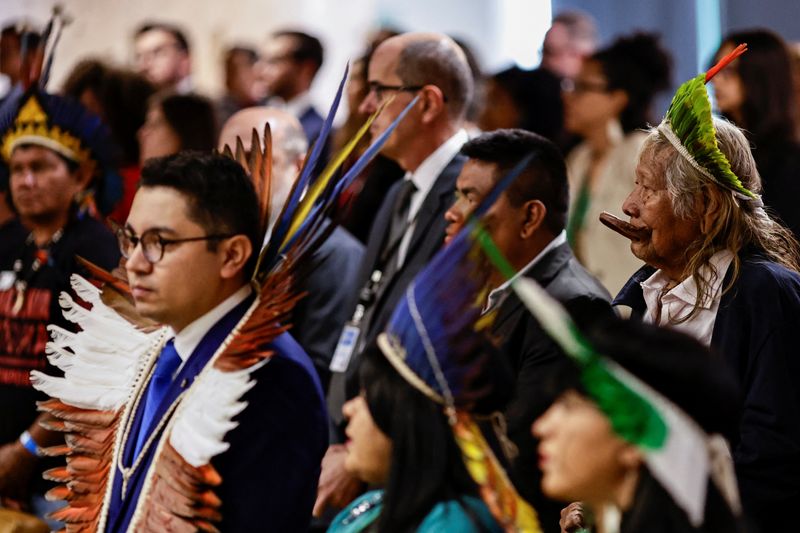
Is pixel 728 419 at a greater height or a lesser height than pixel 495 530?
greater

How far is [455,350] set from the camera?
2279 mm

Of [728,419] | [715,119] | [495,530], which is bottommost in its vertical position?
[495,530]

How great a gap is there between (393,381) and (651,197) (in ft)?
2.82

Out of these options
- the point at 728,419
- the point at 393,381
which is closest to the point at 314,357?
the point at 393,381

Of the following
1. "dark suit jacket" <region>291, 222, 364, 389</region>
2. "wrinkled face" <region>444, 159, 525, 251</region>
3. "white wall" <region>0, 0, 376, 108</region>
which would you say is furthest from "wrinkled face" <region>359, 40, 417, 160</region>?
"white wall" <region>0, 0, 376, 108</region>

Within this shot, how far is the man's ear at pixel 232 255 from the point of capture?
307 cm

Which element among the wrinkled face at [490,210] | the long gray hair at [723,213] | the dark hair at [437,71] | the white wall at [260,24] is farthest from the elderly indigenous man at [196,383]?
the white wall at [260,24]

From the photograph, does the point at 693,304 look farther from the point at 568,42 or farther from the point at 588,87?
the point at 568,42

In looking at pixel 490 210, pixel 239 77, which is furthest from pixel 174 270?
pixel 239 77

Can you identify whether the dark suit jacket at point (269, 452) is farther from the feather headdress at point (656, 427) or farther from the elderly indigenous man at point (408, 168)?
the feather headdress at point (656, 427)

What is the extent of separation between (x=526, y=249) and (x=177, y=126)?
7.49 ft

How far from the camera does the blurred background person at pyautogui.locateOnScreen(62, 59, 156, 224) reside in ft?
19.1

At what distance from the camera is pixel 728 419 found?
6.47 feet

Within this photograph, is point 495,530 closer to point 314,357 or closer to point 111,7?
point 314,357
